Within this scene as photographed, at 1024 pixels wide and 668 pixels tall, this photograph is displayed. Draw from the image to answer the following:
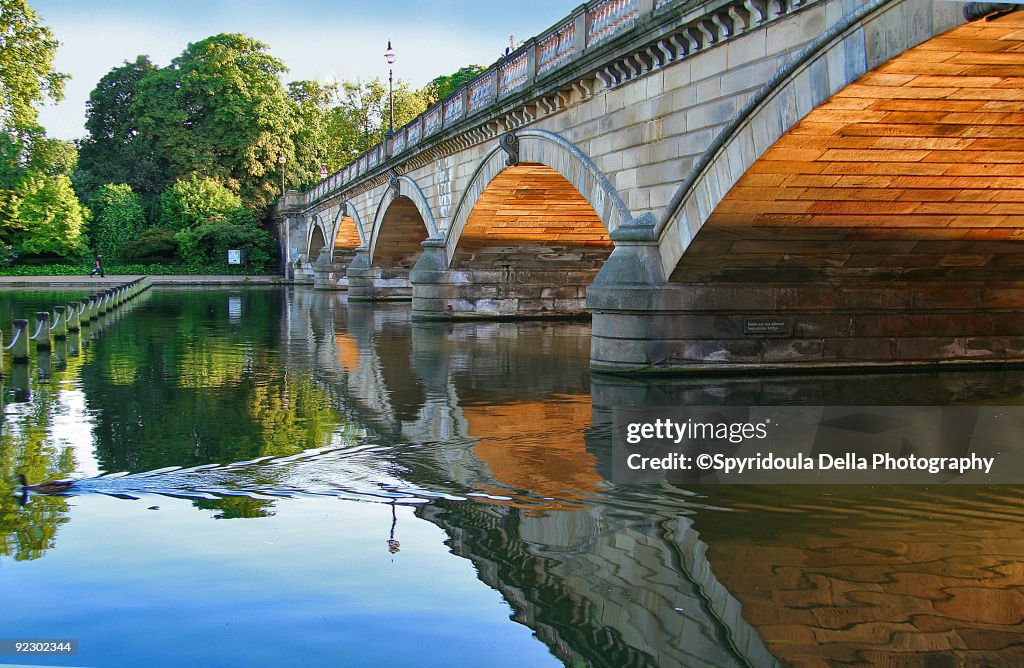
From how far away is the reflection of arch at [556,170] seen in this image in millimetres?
15320

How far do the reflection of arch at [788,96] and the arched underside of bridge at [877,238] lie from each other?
13cm

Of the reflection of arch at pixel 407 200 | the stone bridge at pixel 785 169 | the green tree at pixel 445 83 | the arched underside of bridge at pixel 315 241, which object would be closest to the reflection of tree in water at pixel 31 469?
the stone bridge at pixel 785 169

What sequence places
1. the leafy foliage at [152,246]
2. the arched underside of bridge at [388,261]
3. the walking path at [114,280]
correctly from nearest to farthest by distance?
the arched underside of bridge at [388,261], the walking path at [114,280], the leafy foliage at [152,246]

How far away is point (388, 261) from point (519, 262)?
13152 mm

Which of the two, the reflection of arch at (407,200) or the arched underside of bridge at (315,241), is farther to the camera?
the arched underside of bridge at (315,241)

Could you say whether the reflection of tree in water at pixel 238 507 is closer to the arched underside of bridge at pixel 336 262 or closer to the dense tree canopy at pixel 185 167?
the arched underside of bridge at pixel 336 262

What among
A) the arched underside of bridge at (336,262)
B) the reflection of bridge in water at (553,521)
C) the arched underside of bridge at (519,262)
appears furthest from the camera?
the arched underside of bridge at (336,262)

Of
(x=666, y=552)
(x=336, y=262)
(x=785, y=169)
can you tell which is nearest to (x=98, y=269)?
(x=336, y=262)

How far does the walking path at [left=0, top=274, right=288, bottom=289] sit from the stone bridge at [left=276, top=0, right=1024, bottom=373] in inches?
1606

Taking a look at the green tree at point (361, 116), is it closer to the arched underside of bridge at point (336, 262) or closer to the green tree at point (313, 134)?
the green tree at point (313, 134)

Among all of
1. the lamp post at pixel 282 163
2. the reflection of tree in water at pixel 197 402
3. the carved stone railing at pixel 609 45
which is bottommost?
the reflection of tree in water at pixel 197 402

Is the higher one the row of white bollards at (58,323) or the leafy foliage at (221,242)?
the leafy foliage at (221,242)

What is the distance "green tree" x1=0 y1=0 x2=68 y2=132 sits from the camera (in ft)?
87.1

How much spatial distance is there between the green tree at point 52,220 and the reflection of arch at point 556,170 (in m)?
46.6
